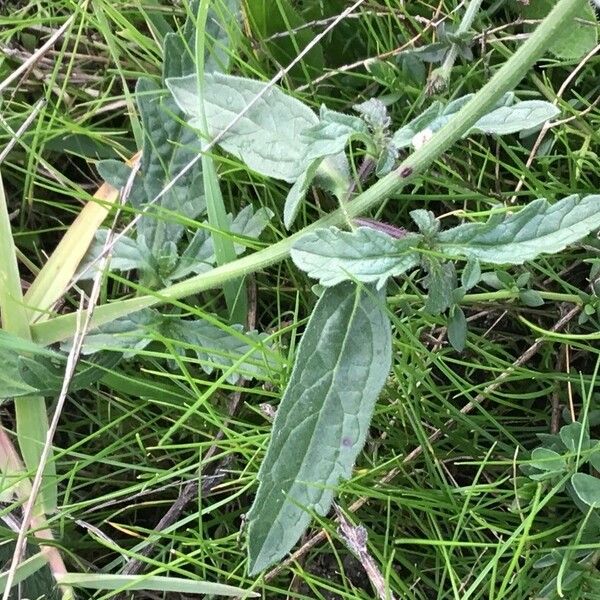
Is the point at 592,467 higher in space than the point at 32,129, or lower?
lower

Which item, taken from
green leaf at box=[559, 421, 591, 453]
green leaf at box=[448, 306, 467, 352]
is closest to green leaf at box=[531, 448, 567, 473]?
green leaf at box=[559, 421, 591, 453]

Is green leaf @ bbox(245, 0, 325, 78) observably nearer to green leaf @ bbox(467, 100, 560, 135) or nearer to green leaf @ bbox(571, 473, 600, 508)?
green leaf @ bbox(467, 100, 560, 135)

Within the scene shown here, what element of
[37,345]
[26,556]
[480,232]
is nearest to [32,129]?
[37,345]

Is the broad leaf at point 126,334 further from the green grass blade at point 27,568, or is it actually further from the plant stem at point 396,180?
the green grass blade at point 27,568

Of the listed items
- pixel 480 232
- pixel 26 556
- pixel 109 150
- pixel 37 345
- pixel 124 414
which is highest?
pixel 480 232

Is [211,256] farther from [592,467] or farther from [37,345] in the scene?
[592,467]

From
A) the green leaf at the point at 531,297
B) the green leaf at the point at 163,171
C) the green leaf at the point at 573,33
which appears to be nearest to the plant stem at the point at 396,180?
the green leaf at the point at 163,171

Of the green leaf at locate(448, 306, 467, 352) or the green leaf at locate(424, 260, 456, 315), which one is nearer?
the green leaf at locate(424, 260, 456, 315)
